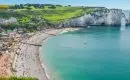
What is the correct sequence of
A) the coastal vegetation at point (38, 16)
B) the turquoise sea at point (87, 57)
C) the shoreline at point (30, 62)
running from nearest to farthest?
the shoreline at point (30, 62) < the turquoise sea at point (87, 57) < the coastal vegetation at point (38, 16)

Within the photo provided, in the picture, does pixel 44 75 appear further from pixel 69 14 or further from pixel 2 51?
pixel 69 14

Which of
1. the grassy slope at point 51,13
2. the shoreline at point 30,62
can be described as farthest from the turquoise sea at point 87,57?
the grassy slope at point 51,13

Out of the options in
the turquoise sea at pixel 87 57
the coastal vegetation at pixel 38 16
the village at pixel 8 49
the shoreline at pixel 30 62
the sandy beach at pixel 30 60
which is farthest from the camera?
the coastal vegetation at pixel 38 16

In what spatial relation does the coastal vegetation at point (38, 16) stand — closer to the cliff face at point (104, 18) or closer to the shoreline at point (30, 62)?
the cliff face at point (104, 18)

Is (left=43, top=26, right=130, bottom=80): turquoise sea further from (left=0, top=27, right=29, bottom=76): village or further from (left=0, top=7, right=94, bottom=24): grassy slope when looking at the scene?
(left=0, top=7, right=94, bottom=24): grassy slope

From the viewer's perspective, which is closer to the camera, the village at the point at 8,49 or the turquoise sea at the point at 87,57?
the village at the point at 8,49

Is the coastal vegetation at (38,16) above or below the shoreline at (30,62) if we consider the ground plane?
below

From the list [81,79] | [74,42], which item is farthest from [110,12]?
[81,79]
